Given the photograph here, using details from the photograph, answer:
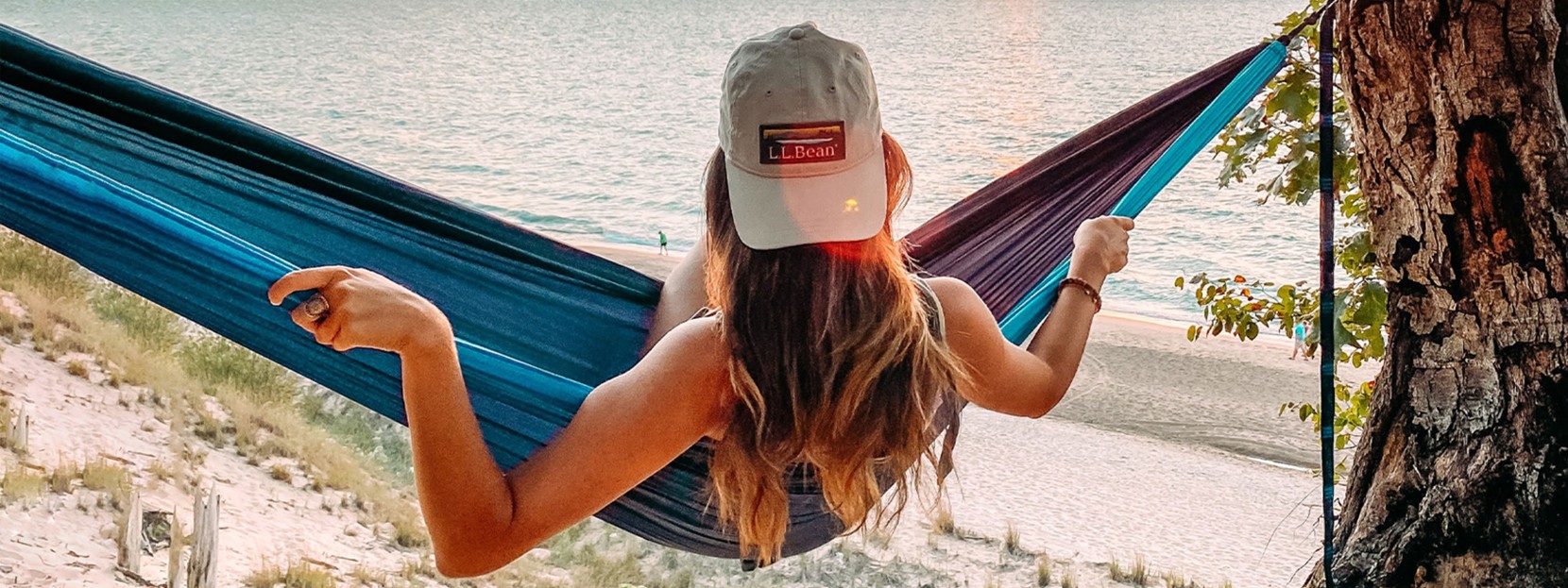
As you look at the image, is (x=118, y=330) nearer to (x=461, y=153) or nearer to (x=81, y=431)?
(x=81, y=431)

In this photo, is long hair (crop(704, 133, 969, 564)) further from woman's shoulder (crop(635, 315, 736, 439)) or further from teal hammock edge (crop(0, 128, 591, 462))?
teal hammock edge (crop(0, 128, 591, 462))

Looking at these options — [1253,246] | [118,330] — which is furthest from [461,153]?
[118,330]

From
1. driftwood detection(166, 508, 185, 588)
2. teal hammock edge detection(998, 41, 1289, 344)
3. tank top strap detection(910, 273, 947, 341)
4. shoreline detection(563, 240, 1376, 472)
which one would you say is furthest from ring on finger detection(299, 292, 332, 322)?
shoreline detection(563, 240, 1376, 472)

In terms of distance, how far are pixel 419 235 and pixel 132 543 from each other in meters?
2.02

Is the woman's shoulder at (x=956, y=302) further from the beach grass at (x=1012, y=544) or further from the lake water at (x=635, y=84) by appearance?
the lake water at (x=635, y=84)

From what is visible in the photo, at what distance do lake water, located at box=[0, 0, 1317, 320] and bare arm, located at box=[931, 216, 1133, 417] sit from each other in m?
7.91

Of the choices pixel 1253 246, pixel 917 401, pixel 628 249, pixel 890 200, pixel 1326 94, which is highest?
pixel 1326 94

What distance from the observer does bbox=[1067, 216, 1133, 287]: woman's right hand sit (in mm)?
1195

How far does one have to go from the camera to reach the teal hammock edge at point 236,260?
987mm

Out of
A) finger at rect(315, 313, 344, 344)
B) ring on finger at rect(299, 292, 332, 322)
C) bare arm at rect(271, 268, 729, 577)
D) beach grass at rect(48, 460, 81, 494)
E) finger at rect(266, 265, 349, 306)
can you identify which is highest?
finger at rect(266, 265, 349, 306)

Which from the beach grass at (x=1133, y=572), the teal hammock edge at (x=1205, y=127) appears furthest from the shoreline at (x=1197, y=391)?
the teal hammock edge at (x=1205, y=127)

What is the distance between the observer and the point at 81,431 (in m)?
3.58

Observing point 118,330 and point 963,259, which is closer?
point 963,259

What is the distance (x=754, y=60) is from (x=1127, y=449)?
535cm
